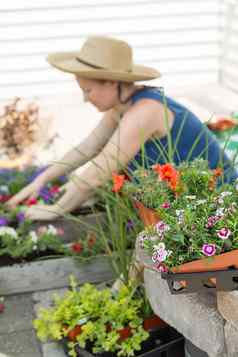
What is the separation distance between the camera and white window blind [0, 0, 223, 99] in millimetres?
7332

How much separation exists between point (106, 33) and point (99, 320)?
16.0ft

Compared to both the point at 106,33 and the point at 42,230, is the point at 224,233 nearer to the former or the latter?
the point at 42,230

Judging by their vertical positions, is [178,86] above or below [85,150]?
below

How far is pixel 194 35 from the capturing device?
7.82 m

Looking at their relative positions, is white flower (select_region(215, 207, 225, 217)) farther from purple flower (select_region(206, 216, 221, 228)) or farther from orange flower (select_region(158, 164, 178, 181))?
orange flower (select_region(158, 164, 178, 181))

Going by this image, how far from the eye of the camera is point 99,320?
118 inches

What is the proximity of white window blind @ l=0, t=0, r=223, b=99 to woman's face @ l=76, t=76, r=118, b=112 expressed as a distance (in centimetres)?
379

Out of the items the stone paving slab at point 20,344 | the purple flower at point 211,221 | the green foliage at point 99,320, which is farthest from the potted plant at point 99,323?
the purple flower at point 211,221

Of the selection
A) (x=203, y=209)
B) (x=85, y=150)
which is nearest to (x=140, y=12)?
(x=85, y=150)

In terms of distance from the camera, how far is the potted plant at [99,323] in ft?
9.52

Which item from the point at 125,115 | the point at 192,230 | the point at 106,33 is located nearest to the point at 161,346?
the point at 192,230

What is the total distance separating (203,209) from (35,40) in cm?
531

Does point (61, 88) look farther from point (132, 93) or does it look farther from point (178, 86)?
point (132, 93)

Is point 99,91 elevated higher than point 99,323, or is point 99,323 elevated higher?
point 99,91
